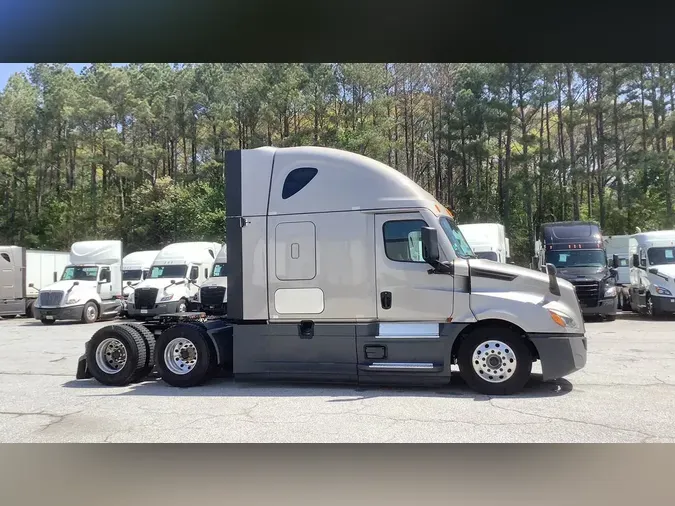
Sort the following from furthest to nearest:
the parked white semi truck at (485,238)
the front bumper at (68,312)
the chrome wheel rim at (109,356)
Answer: the front bumper at (68,312) < the parked white semi truck at (485,238) < the chrome wheel rim at (109,356)

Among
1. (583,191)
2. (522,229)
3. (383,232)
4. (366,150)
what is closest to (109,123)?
(366,150)

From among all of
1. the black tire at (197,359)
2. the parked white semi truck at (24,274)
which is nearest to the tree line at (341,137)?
the parked white semi truck at (24,274)

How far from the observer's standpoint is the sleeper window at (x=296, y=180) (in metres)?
7.67

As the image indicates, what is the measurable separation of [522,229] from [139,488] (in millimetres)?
19557

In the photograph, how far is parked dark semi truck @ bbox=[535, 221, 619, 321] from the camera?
16.1 m

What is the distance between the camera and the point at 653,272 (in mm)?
16594

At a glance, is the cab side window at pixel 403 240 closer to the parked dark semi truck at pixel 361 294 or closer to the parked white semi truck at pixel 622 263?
the parked dark semi truck at pixel 361 294

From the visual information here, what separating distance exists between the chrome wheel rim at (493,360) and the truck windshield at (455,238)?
46.9 inches

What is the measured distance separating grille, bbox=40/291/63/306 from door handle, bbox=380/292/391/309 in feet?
44.6

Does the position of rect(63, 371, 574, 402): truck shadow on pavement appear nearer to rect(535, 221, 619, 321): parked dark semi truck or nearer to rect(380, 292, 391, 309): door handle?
rect(380, 292, 391, 309): door handle

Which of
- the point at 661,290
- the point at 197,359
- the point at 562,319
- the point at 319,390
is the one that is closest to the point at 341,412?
the point at 319,390

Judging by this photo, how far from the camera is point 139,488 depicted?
4.79 metres

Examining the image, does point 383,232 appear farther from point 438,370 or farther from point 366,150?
point 366,150

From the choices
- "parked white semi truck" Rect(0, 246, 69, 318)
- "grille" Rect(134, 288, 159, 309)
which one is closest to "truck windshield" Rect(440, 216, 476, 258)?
"grille" Rect(134, 288, 159, 309)
